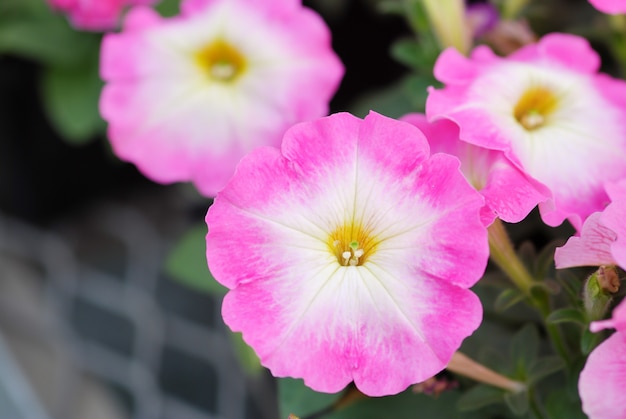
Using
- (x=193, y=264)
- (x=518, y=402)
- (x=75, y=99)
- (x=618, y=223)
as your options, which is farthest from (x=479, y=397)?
(x=75, y=99)

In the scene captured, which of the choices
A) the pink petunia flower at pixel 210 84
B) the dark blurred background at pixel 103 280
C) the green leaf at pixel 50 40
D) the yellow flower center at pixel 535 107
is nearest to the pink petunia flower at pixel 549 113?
the yellow flower center at pixel 535 107

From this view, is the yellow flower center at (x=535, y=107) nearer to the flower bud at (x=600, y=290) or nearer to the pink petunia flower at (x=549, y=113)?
the pink petunia flower at (x=549, y=113)

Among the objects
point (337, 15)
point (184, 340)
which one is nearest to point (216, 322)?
point (184, 340)

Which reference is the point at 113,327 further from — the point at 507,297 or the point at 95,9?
the point at 507,297

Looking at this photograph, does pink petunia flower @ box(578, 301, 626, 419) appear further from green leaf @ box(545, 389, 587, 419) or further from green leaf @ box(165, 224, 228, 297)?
green leaf @ box(165, 224, 228, 297)

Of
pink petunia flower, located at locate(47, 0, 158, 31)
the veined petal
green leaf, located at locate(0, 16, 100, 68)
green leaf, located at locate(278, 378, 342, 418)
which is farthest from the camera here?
green leaf, located at locate(0, 16, 100, 68)

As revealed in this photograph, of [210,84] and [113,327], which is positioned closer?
[210,84]

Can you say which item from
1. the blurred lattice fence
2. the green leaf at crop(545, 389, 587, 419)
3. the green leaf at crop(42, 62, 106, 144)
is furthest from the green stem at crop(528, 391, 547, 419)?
the green leaf at crop(42, 62, 106, 144)
